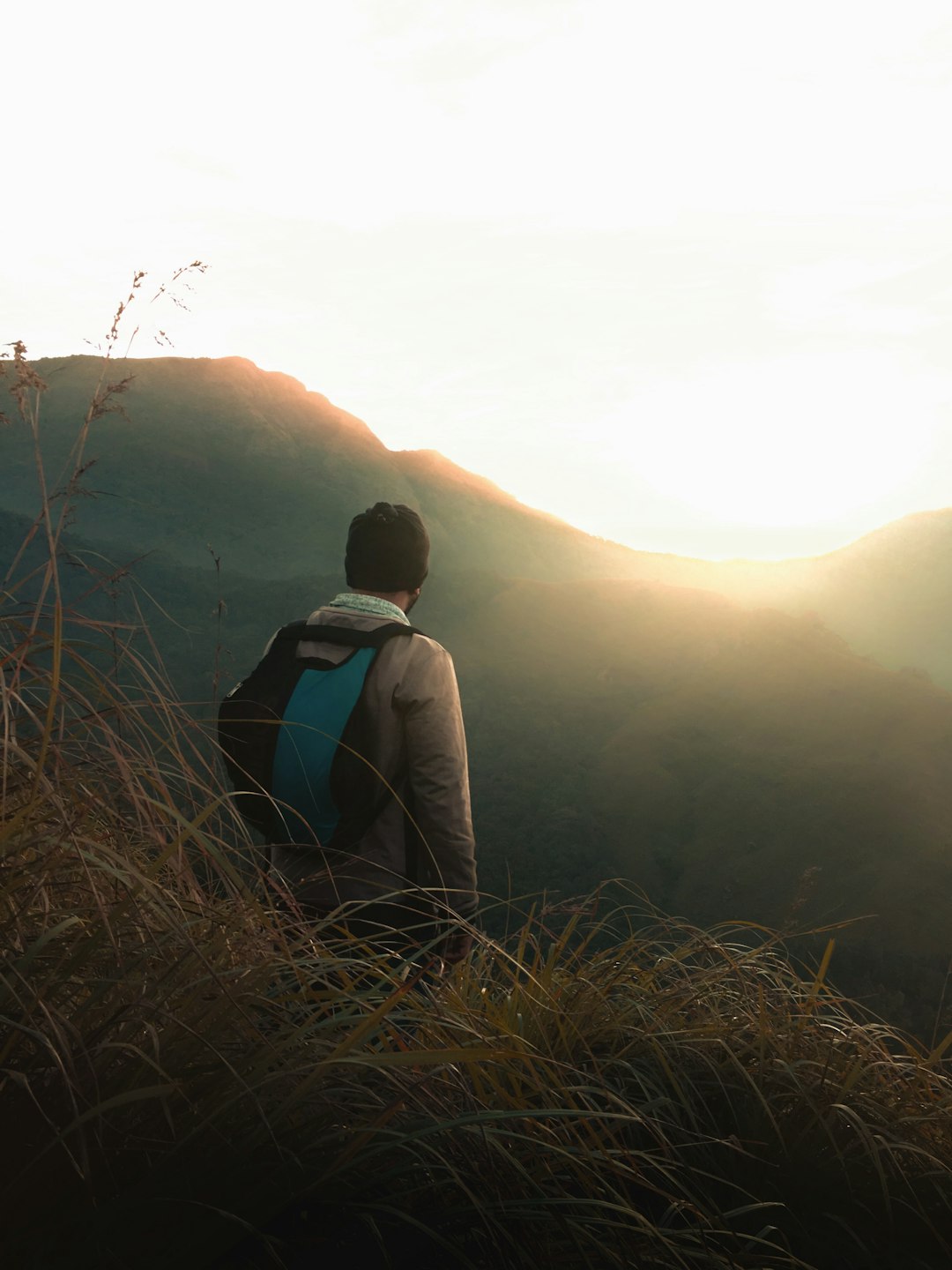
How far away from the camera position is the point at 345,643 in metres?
2.29

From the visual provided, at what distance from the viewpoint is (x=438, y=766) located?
7.57 feet

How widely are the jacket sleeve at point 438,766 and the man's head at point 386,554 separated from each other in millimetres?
224

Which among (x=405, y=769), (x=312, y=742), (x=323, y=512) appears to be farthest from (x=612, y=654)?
(x=312, y=742)

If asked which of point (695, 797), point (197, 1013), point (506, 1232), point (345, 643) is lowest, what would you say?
point (695, 797)

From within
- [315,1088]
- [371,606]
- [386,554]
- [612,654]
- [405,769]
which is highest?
[386,554]

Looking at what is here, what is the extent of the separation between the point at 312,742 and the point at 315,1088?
1061 mm

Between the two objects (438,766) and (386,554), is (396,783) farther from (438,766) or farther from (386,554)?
(386,554)

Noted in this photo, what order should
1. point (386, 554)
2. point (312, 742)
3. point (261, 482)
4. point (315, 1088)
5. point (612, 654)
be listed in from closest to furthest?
point (315, 1088), point (312, 742), point (386, 554), point (612, 654), point (261, 482)

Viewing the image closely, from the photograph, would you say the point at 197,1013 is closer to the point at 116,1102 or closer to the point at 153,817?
the point at 116,1102

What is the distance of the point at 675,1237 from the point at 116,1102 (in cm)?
78

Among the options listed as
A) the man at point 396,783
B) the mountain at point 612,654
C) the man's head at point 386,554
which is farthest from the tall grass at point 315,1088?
the man's head at point 386,554

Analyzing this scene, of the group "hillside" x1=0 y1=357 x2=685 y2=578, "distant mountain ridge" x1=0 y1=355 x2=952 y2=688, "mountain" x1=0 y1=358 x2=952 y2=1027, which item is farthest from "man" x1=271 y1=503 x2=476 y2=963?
"hillside" x1=0 y1=357 x2=685 y2=578

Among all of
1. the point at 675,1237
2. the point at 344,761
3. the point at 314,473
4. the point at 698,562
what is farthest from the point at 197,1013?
the point at 314,473

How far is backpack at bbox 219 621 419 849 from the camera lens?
219cm
